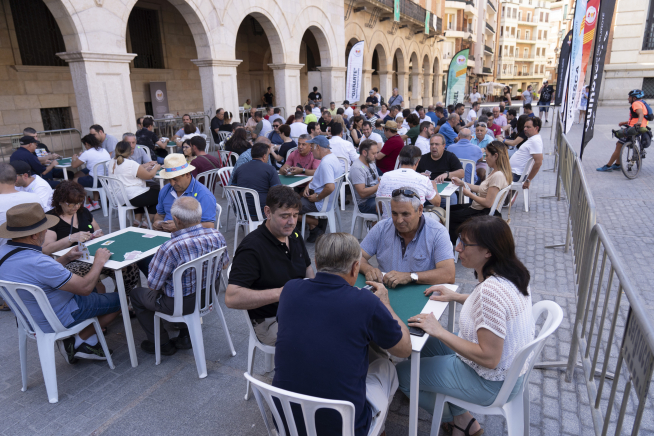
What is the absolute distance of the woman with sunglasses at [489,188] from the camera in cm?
475

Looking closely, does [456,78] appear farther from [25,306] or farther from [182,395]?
[25,306]

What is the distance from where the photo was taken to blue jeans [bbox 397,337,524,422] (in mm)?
2092

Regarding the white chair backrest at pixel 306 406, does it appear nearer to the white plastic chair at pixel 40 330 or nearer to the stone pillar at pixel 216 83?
the white plastic chair at pixel 40 330

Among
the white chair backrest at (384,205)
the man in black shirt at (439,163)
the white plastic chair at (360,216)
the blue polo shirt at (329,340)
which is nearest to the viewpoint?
the blue polo shirt at (329,340)

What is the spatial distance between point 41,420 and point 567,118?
708cm

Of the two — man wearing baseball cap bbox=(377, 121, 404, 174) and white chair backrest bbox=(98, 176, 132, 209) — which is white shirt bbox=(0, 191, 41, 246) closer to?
white chair backrest bbox=(98, 176, 132, 209)

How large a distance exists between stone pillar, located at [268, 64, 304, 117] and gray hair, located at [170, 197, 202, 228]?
11133mm

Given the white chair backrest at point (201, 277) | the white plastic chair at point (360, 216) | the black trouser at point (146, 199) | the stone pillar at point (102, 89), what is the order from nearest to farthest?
the white chair backrest at point (201, 277) → the white plastic chair at point (360, 216) → the black trouser at point (146, 199) → the stone pillar at point (102, 89)

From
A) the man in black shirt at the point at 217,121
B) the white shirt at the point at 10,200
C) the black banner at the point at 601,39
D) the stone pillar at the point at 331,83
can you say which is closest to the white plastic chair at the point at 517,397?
the black banner at the point at 601,39

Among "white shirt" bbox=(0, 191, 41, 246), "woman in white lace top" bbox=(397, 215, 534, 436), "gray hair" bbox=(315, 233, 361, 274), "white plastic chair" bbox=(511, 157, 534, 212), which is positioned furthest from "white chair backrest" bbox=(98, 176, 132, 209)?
"white plastic chair" bbox=(511, 157, 534, 212)

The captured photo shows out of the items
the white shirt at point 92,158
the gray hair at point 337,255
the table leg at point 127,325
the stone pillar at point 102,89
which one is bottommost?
the table leg at point 127,325

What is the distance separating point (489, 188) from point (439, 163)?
114cm

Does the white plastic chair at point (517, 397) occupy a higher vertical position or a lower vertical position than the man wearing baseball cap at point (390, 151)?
lower

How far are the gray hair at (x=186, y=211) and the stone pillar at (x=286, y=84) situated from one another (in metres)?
11.1
